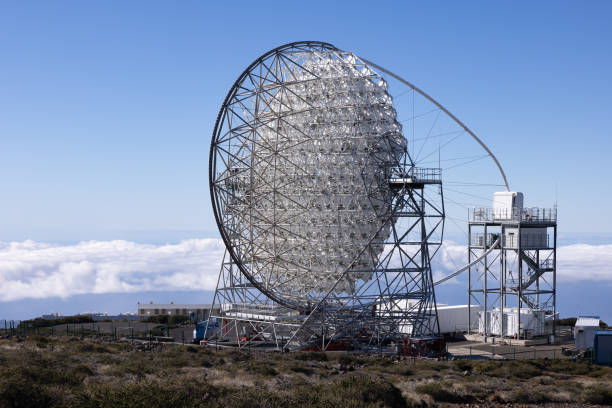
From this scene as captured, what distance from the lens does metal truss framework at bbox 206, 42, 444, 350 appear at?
33625 millimetres

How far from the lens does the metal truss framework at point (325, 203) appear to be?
110ft

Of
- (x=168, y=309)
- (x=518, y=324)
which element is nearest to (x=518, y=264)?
(x=518, y=324)

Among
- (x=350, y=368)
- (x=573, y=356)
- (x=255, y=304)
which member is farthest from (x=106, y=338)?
(x=573, y=356)

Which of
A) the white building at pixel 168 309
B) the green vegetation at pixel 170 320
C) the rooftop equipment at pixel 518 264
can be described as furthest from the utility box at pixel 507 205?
the white building at pixel 168 309

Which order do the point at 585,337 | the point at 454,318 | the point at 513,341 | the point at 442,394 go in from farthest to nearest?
1. the point at 454,318
2. the point at 513,341
3. the point at 585,337
4. the point at 442,394

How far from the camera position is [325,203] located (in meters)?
33.6

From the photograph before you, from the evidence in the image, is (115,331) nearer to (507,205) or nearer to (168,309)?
(168,309)

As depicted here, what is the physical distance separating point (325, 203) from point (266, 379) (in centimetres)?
1312

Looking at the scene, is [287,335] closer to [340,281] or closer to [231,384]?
[340,281]

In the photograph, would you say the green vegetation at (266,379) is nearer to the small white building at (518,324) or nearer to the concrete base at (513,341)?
the concrete base at (513,341)

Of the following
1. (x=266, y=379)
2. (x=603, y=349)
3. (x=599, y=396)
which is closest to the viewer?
(x=599, y=396)

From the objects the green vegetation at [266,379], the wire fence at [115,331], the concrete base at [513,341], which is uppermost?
the green vegetation at [266,379]

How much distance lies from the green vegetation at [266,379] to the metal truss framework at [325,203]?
13.2 feet

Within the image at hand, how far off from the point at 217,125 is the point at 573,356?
65.3 ft
